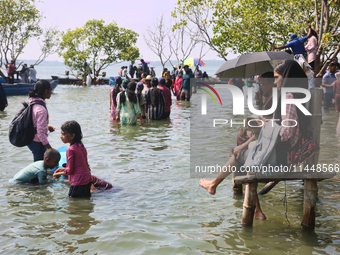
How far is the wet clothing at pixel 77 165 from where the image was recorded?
18.3ft

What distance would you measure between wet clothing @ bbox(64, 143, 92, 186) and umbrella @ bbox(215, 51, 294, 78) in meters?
3.18

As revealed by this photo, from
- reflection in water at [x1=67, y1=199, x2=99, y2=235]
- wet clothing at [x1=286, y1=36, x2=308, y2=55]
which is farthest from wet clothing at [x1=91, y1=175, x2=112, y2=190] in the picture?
wet clothing at [x1=286, y1=36, x2=308, y2=55]

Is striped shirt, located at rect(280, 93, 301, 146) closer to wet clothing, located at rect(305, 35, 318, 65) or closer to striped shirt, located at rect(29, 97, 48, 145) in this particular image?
striped shirt, located at rect(29, 97, 48, 145)

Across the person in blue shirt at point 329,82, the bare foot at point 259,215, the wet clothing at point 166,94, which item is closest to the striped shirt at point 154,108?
the wet clothing at point 166,94

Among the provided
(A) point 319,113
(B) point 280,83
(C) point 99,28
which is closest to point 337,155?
(A) point 319,113

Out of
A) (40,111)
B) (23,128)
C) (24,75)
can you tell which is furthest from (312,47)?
(24,75)

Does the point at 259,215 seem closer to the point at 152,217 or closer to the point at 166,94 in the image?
the point at 152,217

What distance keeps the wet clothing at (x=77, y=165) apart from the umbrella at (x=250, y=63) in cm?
318

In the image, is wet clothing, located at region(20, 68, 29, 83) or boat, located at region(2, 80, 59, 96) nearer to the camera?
boat, located at region(2, 80, 59, 96)

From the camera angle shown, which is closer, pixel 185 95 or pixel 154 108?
pixel 154 108

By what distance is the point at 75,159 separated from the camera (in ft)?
18.4

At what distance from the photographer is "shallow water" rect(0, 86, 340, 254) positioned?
14.7ft

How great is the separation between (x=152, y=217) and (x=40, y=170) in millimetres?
2121

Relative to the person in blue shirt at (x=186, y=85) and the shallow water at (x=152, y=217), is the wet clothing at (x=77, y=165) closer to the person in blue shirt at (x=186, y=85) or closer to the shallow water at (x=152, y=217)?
the shallow water at (x=152, y=217)
